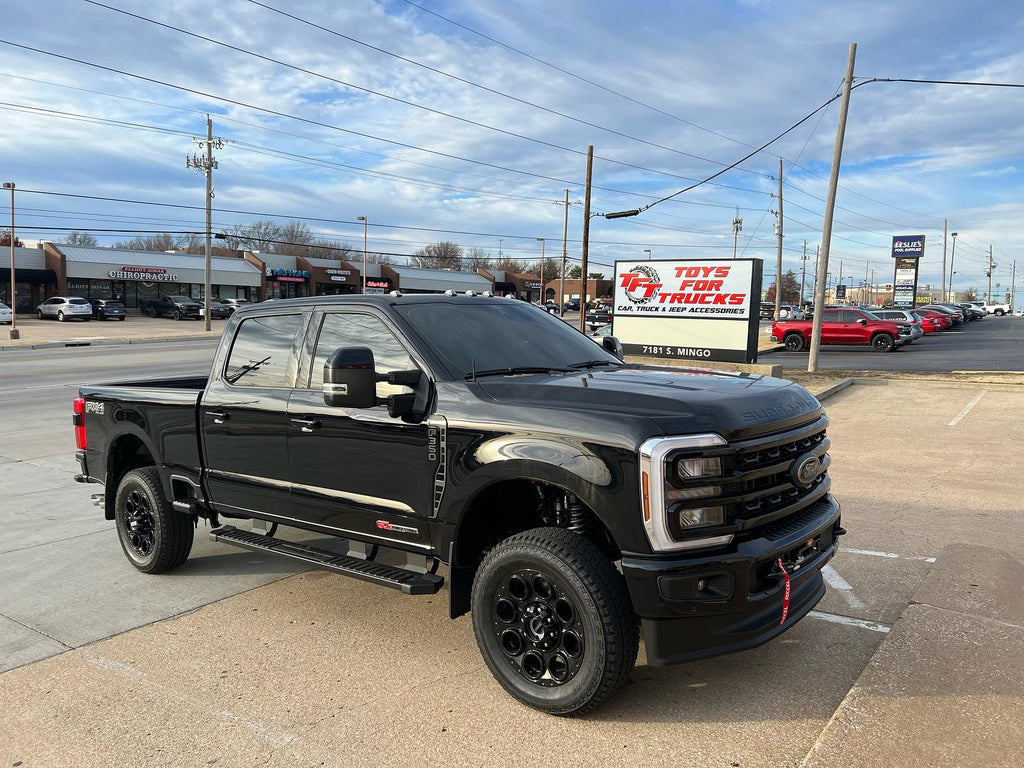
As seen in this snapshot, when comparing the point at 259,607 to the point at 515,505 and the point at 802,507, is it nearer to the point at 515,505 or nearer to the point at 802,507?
the point at 515,505

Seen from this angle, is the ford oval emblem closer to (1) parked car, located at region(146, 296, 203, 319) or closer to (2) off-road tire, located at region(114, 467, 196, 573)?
(2) off-road tire, located at region(114, 467, 196, 573)

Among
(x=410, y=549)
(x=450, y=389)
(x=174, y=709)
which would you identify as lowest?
(x=174, y=709)

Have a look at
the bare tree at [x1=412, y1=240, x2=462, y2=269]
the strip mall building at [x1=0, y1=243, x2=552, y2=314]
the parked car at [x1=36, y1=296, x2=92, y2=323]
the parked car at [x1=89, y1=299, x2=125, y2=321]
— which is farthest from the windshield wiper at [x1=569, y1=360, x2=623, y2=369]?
the bare tree at [x1=412, y1=240, x2=462, y2=269]

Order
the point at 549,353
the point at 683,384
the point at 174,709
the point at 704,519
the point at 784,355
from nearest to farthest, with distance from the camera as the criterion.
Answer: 1. the point at 704,519
2. the point at 174,709
3. the point at 683,384
4. the point at 549,353
5. the point at 784,355

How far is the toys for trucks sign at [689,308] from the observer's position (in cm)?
1836

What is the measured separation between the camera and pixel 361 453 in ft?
13.6

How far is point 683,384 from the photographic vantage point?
152 inches

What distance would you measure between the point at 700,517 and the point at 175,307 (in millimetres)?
65253

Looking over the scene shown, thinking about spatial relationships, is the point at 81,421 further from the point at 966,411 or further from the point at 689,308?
the point at 689,308

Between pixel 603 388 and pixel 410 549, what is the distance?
1.31m

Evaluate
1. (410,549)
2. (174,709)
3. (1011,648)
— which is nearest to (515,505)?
(410,549)

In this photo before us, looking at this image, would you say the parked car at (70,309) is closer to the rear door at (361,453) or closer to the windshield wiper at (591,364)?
the rear door at (361,453)

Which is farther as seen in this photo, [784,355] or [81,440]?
[784,355]

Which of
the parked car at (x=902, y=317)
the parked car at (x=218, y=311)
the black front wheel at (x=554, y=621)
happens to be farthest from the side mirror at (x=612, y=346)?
the parked car at (x=218, y=311)
